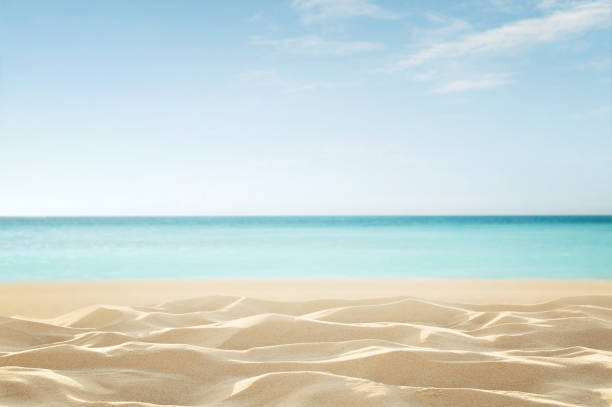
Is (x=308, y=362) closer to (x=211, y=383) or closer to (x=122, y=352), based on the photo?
(x=211, y=383)

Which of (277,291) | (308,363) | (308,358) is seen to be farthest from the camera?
(277,291)

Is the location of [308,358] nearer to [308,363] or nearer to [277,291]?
[308,363]

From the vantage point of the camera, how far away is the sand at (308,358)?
1395 millimetres

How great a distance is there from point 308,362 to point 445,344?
1.92ft

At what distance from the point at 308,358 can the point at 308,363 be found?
14 cm

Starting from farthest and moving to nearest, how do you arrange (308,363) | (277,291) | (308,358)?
(277,291) < (308,358) < (308,363)

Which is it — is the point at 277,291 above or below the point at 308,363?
below

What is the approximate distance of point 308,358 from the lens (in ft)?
5.97

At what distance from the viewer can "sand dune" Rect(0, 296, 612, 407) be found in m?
1.38

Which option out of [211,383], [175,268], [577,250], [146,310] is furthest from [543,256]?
[211,383]

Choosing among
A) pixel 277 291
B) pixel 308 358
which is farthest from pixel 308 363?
pixel 277 291

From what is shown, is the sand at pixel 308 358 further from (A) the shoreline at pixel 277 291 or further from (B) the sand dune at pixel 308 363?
(A) the shoreline at pixel 277 291

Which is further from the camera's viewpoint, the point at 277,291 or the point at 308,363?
the point at 277,291

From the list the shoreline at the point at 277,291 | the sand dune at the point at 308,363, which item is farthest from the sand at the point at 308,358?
the shoreline at the point at 277,291
